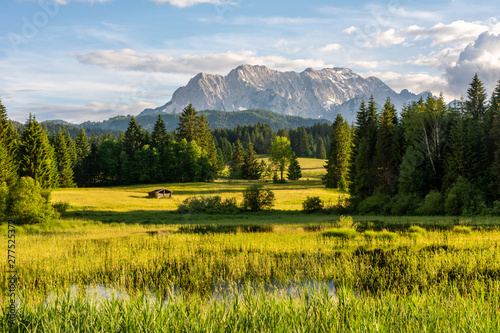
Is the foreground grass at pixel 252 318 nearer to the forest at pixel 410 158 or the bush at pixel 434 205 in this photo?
the forest at pixel 410 158

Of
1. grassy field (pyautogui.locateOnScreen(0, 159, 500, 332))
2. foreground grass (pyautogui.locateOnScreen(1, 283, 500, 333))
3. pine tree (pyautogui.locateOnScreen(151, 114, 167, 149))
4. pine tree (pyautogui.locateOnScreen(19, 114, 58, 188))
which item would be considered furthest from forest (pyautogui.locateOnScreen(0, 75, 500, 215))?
foreground grass (pyautogui.locateOnScreen(1, 283, 500, 333))

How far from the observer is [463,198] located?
3991 cm

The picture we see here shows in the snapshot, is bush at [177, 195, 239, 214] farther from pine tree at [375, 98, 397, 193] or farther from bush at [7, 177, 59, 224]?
pine tree at [375, 98, 397, 193]

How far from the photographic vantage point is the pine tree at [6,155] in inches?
2276

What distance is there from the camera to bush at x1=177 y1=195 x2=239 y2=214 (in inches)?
1880

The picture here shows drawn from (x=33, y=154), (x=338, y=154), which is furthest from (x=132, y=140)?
(x=338, y=154)

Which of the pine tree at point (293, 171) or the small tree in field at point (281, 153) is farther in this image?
the small tree in field at point (281, 153)

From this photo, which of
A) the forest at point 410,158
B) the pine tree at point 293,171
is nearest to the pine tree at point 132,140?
the forest at point 410,158

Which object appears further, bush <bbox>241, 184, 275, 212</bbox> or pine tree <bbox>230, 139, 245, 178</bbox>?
pine tree <bbox>230, 139, 245, 178</bbox>

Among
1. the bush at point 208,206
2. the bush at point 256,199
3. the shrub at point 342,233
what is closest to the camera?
the shrub at point 342,233

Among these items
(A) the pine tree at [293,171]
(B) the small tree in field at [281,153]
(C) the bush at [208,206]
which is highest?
(B) the small tree in field at [281,153]

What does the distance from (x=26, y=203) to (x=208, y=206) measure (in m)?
22.8

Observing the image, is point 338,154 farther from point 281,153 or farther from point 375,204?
point 375,204

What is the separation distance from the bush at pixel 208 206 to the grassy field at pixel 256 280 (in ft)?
53.0
